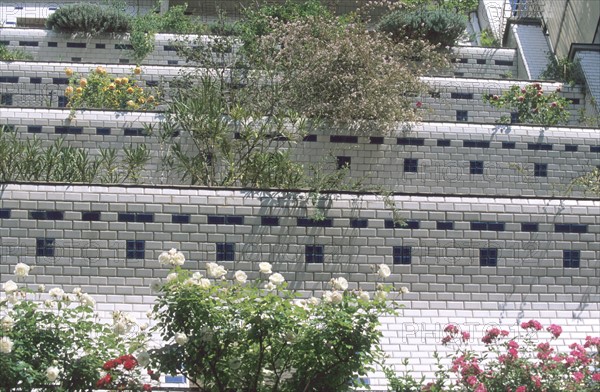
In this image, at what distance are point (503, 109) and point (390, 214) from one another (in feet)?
22.5

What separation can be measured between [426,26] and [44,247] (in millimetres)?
11542

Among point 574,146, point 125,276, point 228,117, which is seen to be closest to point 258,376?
point 125,276

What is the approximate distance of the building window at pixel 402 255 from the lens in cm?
1678

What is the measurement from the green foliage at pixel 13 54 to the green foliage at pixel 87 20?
0.89 meters

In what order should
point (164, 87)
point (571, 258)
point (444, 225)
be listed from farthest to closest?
point (164, 87) < point (571, 258) < point (444, 225)

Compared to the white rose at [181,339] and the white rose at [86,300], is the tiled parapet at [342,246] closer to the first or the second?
the white rose at [86,300]

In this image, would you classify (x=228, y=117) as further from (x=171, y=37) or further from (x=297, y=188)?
(x=171, y=37)

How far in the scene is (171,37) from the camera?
26.6 m

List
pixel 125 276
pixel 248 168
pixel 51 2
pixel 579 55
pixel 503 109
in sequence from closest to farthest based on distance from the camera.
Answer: pixel 125 276, pixel 248 168, pixel 503 109, pixel 579 55, pixel 51 2

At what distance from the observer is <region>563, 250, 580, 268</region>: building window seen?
1694 cm

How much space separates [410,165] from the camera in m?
20.6

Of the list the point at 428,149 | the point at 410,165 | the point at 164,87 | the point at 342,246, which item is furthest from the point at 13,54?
the point at 342,246

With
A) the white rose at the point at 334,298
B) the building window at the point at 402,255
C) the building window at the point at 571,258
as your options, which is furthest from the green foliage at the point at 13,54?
the white rose at the point at 334,298

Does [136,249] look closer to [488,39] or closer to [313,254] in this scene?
[313,254]
